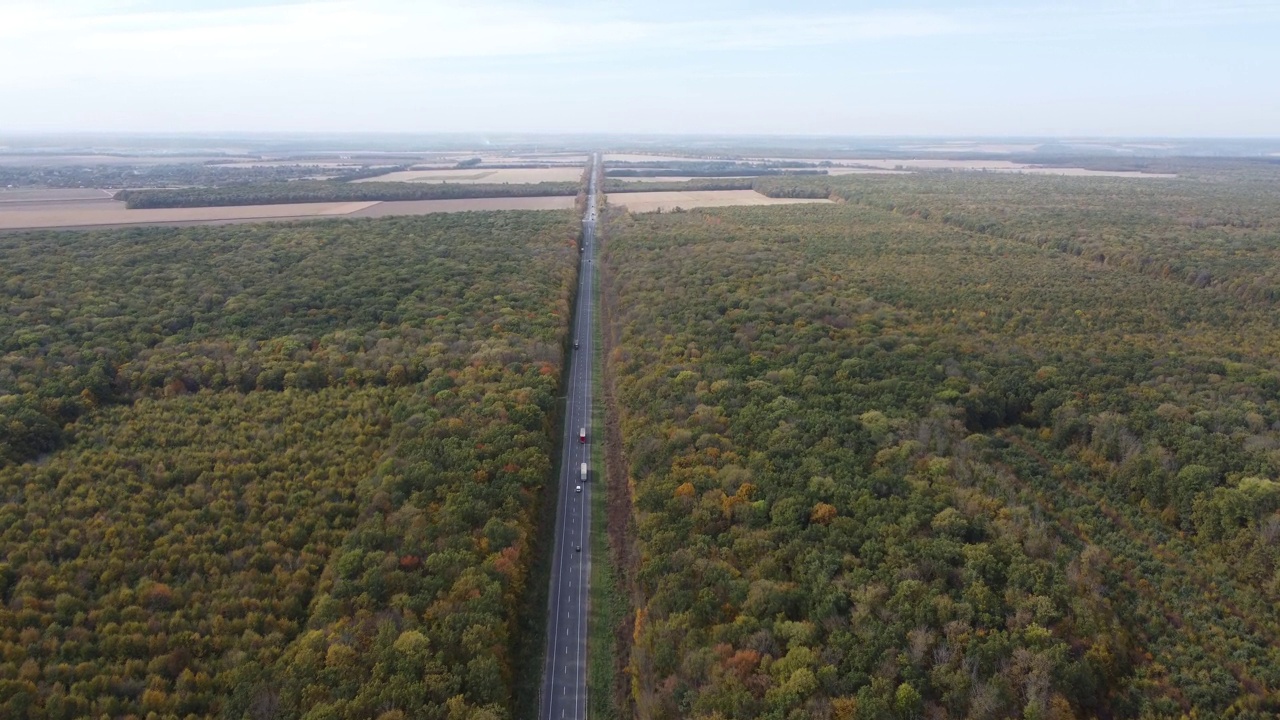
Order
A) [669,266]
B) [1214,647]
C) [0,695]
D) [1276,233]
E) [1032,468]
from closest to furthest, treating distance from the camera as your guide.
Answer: [0,695], [1214,647], [1032,468], [669,266], [1276,233]

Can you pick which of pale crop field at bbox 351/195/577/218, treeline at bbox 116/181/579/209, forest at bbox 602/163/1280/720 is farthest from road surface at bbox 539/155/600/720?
treeline at bbox 116/181/579/209

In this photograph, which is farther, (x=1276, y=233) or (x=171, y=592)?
(x=1276, y=233)

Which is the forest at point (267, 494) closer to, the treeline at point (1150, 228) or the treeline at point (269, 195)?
the treeline at point (269, 195)

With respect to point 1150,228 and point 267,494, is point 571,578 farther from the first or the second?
point 1150,228

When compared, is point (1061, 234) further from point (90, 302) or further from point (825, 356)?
point (90, 302)

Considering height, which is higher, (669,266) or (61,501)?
(669,266)

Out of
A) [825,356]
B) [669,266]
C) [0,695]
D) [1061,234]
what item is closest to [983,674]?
[825,356]

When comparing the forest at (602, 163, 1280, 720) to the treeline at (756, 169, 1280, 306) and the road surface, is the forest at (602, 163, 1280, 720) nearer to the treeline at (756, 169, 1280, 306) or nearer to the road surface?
the road surface

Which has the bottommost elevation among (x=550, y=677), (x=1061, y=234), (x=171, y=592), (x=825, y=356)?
(x=550, y=677)
